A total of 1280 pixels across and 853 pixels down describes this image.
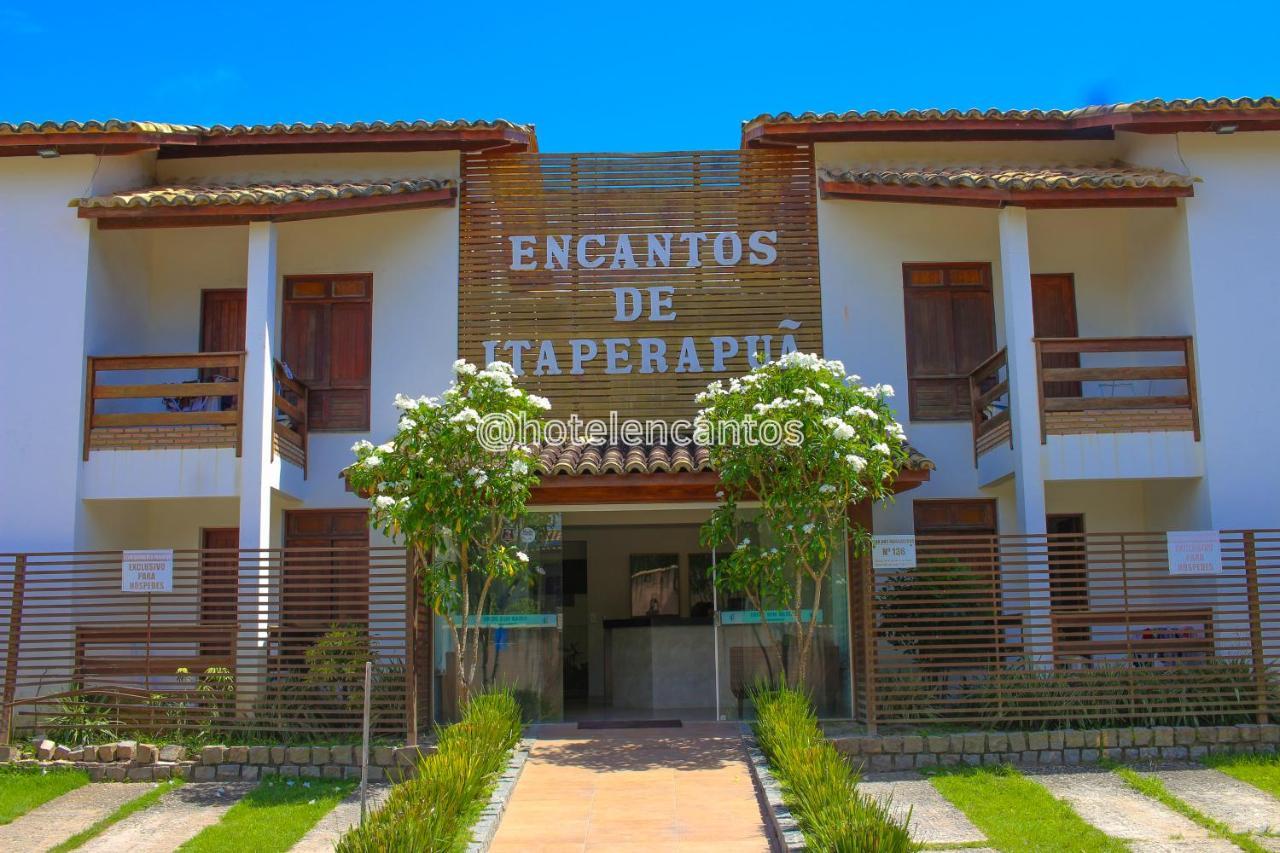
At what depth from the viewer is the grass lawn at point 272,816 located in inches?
367

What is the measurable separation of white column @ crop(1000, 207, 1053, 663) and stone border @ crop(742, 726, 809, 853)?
3.46 metres

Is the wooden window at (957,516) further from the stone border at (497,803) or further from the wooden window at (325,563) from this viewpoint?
the wooden window at (325,563)

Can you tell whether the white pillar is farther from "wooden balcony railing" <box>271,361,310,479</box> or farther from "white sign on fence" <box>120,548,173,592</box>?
"white sign on fence" <box>120,548,173,592</box>

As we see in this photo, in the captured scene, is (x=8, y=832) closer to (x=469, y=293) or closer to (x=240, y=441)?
(x=240, y=441)

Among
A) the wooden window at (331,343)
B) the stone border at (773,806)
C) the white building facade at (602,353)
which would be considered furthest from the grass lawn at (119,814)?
the stone border at (773,806)

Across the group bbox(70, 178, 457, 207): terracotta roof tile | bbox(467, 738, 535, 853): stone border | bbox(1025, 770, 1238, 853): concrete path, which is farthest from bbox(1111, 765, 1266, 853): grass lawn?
bbox(70, 178, 457, 207): terracotta roof tile

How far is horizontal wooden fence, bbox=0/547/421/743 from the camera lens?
12.0 m

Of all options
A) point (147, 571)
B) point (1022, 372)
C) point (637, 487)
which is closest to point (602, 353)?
point (637, 487)

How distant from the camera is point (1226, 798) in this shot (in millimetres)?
10172

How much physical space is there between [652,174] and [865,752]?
7.75 meters

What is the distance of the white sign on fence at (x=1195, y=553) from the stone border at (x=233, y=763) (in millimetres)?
7690

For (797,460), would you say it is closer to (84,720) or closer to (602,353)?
(602,353)

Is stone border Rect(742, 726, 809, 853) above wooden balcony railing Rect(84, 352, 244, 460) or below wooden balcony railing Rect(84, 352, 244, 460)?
below

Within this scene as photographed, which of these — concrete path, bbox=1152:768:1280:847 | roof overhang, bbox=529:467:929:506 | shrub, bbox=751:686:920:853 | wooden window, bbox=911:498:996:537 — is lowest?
concrete path, bbox=1152:768:1280:847
